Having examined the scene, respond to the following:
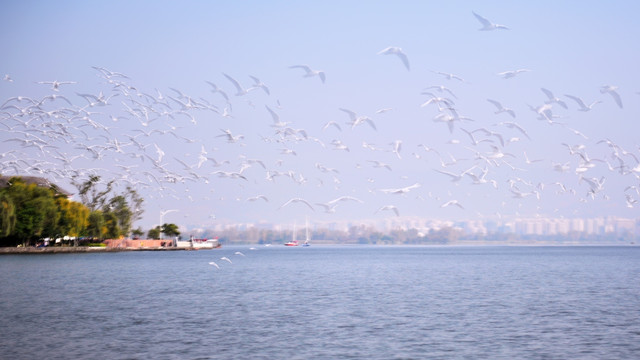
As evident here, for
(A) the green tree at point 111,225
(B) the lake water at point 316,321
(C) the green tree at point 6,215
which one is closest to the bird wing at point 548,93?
(B) the lake water at point 316,321

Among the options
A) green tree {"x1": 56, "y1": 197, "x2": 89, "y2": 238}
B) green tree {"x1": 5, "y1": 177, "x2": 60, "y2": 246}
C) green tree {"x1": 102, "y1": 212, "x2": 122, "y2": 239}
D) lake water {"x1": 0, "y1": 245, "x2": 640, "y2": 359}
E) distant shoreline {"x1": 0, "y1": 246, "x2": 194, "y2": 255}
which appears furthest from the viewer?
green tree {"x1": 102, "y1": 212, "x2": 122, "y2": 239}

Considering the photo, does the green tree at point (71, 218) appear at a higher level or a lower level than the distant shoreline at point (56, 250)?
higher

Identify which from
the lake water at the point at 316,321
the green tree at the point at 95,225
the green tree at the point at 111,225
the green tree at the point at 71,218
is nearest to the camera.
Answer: the lake water at the point at 316,321

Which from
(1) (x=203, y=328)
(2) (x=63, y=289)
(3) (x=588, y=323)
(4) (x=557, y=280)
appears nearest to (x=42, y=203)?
Result: (2) (x=63, y=289)

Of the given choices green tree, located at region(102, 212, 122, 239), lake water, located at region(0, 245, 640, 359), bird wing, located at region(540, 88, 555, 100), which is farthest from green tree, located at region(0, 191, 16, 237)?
bird wing, located at region(540, 88, 555, 100)

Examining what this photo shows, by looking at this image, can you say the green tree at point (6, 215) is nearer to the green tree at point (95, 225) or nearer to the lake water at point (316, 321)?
the green tree at point (95, 225)

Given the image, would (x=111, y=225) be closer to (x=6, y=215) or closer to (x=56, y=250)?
(x=56, y=250)

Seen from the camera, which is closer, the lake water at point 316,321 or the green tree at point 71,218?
the lake water at point 316,321

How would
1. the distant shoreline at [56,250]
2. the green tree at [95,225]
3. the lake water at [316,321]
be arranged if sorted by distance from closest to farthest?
the lake water at [316,321]
the distant shoreline at [56,250]
the green tree at [95,225]

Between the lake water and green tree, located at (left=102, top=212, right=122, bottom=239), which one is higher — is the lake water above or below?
below

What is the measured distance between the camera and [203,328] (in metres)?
34.3

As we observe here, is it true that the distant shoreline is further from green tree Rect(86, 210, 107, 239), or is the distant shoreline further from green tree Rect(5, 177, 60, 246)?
green tree Rect(86, 210, 107, 239)

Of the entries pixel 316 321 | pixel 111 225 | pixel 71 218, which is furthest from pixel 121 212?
pixel 316 321

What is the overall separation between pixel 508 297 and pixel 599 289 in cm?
1281
